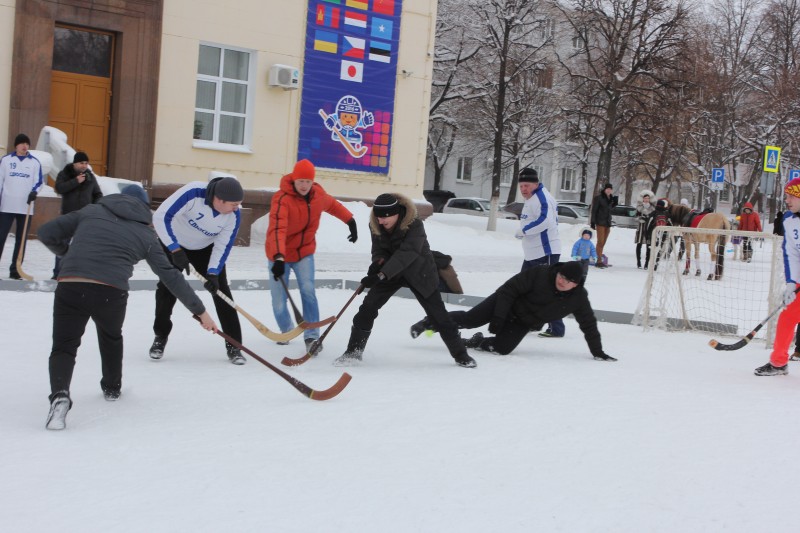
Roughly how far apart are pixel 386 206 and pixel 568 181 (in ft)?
157

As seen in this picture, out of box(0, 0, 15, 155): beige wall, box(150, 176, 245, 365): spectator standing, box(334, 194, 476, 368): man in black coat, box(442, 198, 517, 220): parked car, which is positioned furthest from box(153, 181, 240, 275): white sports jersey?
box(442, 198, 517, 220): parked car

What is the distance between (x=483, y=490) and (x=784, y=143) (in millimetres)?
30985

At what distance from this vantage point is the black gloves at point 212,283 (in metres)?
6.16

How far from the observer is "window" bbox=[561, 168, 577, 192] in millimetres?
52369

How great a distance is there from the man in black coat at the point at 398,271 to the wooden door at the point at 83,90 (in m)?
10.5

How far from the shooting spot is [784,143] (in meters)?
31.5

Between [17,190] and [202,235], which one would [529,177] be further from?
[17,190]

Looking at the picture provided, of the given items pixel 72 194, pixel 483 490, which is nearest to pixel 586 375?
pixel 483 490

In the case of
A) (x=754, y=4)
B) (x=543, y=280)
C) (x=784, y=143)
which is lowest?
(x=543, y=280)

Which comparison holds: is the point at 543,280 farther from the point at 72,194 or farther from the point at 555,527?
the point at 72,194

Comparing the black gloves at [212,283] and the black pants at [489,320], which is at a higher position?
the black gloves at [212,283]

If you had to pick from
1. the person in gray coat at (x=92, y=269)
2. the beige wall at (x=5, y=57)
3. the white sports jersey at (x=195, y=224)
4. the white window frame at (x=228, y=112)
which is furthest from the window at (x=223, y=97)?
the person in gray coat at (x=92, y=269)

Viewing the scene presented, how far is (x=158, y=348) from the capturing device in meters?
6.52

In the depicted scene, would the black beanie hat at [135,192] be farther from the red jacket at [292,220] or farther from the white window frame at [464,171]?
the white window frame at [464,171]
